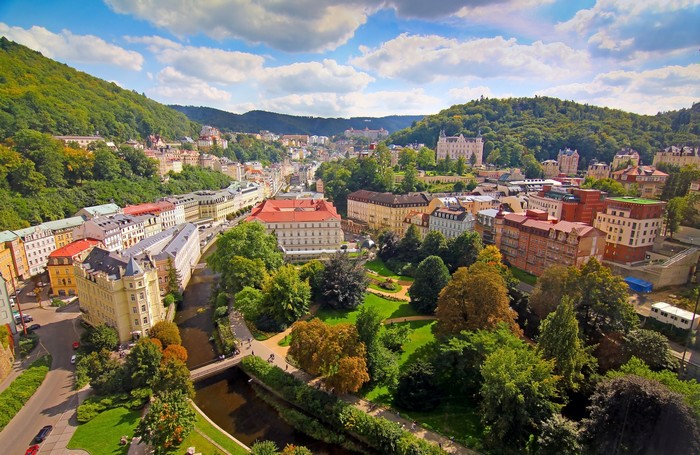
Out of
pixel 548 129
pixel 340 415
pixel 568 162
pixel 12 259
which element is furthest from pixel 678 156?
pixel 12 259

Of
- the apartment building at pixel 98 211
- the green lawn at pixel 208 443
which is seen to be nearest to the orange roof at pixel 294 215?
the apartment building at pixel 98 211

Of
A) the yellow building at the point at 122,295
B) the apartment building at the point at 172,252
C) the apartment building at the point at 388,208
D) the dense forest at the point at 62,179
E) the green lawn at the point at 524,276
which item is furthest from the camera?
the apartment building at the point at 388,208

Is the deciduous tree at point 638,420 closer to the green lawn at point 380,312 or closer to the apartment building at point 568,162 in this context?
the green lawn at point 380,312

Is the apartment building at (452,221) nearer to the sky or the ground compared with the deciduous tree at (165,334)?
nearer to the sky

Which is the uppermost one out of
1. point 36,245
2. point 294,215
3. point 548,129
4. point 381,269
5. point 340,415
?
point 548,129


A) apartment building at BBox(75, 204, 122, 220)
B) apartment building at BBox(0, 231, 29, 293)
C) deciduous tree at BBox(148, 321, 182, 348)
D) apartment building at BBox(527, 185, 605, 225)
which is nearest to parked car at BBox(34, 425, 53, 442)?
deciduous tree at BBox(148, 321, 182, 348)

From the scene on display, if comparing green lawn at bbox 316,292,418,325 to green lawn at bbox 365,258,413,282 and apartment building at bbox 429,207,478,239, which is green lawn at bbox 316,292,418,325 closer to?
green lawn at bbox 365,258,413,282

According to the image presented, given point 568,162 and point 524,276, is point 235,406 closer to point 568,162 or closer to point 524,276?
point 524,276

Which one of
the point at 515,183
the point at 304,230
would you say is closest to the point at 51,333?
the point at 304,230
